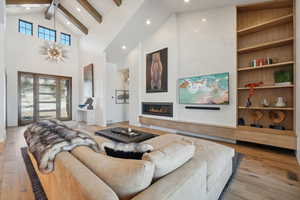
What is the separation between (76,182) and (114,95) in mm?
5609

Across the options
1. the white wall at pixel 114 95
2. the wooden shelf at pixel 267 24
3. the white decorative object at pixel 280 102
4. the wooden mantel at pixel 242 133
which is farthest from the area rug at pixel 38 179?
the white wall at pixel 114 95

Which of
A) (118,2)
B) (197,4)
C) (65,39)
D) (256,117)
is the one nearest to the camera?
(256,117)

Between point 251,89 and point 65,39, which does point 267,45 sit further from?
point 65,39

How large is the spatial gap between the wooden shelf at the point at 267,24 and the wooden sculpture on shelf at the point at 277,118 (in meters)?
1.90

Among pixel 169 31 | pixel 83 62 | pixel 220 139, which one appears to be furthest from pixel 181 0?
pixel 83 62

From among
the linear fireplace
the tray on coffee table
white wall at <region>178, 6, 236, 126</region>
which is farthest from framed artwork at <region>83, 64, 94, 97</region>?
white wall at <region>178, 6, 236, 126</region>

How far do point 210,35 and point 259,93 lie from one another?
6.26 feet

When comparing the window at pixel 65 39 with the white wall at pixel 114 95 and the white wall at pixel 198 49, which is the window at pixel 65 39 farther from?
the white wall at pixel 198 49

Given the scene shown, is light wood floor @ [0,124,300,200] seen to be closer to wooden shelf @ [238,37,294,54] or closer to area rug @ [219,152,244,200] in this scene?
area rug @ [219,152,244,200]

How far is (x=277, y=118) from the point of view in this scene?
2945 millimetres

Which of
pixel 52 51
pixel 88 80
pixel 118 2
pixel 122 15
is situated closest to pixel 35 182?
pixel 122 15

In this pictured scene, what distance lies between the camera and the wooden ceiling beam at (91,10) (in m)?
4.80

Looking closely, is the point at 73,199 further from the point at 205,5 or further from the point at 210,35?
the point at 205,5

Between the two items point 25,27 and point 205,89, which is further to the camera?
point 25,27
